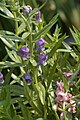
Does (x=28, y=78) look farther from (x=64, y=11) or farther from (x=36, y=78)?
(x=64, y=11)

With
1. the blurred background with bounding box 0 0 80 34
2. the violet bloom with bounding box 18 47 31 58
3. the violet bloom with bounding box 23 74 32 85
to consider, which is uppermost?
the blurred background with bounding box 0 0 80 34

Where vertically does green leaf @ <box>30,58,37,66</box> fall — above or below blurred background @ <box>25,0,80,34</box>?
below

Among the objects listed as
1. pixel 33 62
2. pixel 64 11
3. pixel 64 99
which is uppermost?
pixel 64 11

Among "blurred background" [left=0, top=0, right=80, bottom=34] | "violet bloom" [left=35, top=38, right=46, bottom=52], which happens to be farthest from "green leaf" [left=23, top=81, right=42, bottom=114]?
"blurred background" [left=0, top=0, right=80, bottom=34]

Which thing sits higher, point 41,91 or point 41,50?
point 41,50

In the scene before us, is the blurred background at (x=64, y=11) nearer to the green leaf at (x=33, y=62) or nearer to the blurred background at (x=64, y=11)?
the blurred background at (x=64, y=11)

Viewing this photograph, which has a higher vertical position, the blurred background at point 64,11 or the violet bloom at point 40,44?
the blurred background at point 64,11

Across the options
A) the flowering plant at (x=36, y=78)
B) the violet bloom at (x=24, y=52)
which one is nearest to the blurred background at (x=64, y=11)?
the flowering plant at (x=36, y=78)

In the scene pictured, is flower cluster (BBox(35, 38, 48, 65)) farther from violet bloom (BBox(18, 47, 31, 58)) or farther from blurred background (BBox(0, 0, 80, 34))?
blurred background (BBox(0, 0, 80, 34))

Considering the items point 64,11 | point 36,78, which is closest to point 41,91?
point 36,78
